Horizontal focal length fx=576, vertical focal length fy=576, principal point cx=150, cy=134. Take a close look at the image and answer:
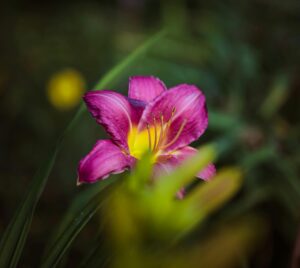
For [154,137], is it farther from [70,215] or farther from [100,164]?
[70,215]

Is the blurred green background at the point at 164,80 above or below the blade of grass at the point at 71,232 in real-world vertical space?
below

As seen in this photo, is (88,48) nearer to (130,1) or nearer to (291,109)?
(130,1)

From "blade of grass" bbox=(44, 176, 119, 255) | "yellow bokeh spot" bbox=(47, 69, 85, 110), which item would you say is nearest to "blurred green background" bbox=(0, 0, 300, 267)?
"yellow bokeh spot" bbox=(47, 69, 85, 110)

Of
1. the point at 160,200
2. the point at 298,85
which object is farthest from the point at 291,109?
the point at 160,200

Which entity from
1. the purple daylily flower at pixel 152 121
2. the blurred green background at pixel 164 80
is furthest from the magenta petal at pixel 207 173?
the blurred green background at pixel 164 80

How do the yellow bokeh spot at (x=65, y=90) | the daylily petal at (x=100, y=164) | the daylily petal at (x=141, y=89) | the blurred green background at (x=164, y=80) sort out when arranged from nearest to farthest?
1. the daylily petal at (x=100, y=164)
2. the daylily petal at (x=141, y=89)
3. the blurred green background at (x=164, y=80)
4. the yellow bokeh spot at (x=65, y=90)

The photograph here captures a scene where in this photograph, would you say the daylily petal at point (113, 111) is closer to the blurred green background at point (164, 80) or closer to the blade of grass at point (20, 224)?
the blade of grass at point (20, 224)

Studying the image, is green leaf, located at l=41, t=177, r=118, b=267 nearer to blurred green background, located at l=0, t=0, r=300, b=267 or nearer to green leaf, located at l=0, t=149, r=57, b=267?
green leaf, located at l=0, t=149, r=57, b=267
